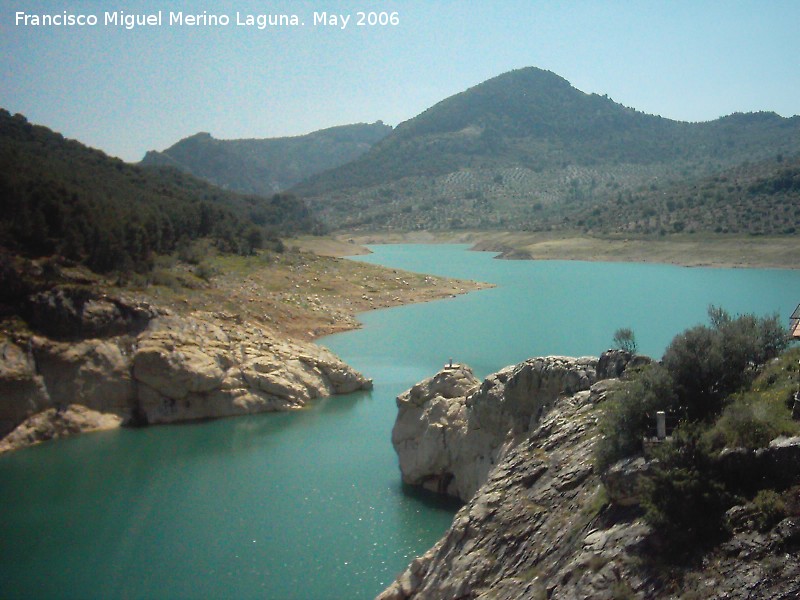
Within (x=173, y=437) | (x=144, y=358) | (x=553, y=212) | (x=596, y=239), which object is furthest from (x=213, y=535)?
(x=553, y=212)

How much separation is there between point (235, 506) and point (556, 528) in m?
11.1

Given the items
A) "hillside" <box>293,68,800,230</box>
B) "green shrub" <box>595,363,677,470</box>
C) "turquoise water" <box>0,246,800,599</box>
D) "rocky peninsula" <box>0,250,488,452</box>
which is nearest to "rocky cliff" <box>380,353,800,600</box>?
"green shrub" <box>595,363,677,470</box>

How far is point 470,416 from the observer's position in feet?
56.7

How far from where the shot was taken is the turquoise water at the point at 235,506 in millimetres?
15398

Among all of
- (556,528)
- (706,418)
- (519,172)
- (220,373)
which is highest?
(519,172)

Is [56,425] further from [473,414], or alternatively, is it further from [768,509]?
[768,509]

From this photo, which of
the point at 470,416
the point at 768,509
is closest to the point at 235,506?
the point at 470,416

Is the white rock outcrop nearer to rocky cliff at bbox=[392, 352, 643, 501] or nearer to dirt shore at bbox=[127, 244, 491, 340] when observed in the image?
dirt shore at bbox=[127, 244, 491, 340]

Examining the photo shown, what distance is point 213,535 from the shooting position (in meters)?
17.2

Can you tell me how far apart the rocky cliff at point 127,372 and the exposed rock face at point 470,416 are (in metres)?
9.38

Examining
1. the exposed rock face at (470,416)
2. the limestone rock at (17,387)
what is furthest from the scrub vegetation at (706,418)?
the limestone rock at (17,387)

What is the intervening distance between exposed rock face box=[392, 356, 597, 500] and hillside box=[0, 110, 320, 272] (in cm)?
1645

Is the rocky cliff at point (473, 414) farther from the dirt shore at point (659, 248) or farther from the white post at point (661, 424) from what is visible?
the dirt shore at point (659, 248)

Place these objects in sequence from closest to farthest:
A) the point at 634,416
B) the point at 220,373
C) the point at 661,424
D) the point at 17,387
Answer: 1. the point at 661,424
2. the point at 634,416
3. the point at 17,387
4. the point at 220,373
